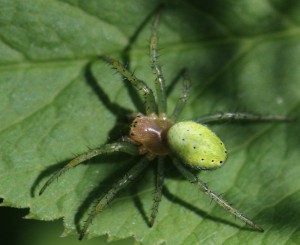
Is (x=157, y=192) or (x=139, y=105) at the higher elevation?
(x=139, y=105)

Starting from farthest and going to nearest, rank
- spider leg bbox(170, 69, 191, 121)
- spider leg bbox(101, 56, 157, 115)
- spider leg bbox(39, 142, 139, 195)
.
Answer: spider leg bbox(170, 69, 191, 121)
spider leg bbox(101, 56, 157, 115)
spider leg bbox(39, 142, 139, 195)

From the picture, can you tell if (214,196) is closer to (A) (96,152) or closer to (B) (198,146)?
(B) (198,146)

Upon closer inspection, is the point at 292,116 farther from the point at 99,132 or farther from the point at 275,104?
the point at 99,132

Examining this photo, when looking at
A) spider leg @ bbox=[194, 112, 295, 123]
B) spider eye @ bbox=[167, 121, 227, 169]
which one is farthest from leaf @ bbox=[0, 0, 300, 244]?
spider eye @ bbox=[167, 121, 227, 169]

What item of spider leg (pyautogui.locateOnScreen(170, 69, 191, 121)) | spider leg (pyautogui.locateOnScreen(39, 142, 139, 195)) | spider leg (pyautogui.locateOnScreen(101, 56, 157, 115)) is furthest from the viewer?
spider leg (pyautogui.locateOnScreen(170, 69, 191, 121))

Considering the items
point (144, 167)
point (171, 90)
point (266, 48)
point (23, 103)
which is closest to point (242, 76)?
point (266, 48)

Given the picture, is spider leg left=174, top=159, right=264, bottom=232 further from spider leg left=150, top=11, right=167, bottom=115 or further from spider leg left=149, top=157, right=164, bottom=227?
spider leg left=150, top=11, right=167, bottom=115

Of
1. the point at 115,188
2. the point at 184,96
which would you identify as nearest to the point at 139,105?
the point at 184,96
